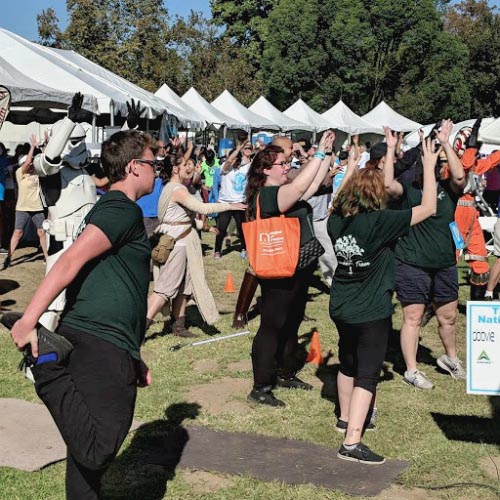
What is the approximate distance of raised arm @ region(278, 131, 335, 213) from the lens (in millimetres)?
5703

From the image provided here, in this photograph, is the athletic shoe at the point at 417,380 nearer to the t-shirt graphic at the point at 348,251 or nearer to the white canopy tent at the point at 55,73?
the t-shirt graphic at the point at 348,251

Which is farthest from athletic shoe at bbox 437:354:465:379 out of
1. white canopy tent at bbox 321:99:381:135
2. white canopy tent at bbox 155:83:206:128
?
white canopy tent at bbox 321:99:381:135

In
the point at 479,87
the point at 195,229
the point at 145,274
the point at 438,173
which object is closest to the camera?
the point at 145,274

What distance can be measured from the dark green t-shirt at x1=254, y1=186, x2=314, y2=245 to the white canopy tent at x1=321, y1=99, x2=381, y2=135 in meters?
29.5

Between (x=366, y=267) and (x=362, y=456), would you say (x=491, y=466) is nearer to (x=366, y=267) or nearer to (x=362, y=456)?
(x=362, y=456)

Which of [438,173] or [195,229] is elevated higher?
[438,173]

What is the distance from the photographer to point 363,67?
5291cm

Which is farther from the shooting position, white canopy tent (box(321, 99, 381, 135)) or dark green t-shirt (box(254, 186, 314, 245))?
white canopy tent (box(321, 99, 381, 135))

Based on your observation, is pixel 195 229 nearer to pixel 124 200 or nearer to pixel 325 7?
pixel 124 200

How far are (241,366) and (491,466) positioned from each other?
3.04 m

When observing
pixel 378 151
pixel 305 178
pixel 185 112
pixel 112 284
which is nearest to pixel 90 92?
pixel 185 112

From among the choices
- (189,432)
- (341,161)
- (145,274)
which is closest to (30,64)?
(341,161)

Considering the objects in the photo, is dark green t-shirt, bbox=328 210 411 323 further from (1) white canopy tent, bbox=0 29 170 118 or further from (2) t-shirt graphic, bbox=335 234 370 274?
(1) white canopy tent, bbox=0 29 170 118

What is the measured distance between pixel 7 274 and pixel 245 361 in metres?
6.54
